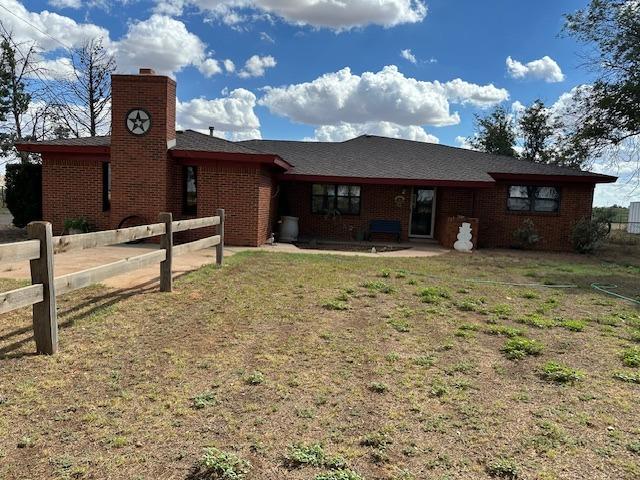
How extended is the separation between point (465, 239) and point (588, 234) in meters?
4.00

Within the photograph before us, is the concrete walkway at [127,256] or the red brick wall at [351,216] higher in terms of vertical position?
the red brick wall at [351,216]

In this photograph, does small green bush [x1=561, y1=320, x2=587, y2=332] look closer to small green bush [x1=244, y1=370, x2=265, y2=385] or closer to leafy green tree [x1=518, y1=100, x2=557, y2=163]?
small green bush [x1=244, y1=370, x2=265, y2=385]

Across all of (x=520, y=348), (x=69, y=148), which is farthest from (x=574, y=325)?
(x=69, y=148)

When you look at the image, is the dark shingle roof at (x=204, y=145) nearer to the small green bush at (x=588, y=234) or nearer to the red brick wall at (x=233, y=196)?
the red brick wall at (x=233, y=196)

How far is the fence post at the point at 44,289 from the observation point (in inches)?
150

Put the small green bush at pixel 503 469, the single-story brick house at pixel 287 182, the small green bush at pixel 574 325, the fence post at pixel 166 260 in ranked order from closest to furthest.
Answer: the small green bush at pixel 503 469
the small green bush at pixel 574 325
the fence post at pixel 166 260
the single-story brick house at pixel 287 182

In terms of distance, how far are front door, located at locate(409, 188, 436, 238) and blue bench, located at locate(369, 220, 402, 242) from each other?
3.00 feet

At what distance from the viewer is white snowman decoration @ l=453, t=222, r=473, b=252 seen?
44.6 feet

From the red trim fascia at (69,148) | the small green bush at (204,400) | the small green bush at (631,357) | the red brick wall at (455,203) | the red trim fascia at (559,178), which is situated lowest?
the small green bush at (204,400)

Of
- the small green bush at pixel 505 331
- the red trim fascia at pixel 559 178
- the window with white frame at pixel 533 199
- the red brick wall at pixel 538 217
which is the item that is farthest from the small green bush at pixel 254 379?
the window with white frame at pixel 533 199

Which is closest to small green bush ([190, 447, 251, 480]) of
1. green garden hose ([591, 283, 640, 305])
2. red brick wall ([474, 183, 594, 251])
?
green garden hose ([591, 283, 640, 305])

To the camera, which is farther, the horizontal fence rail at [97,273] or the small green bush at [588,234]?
the small green bush at [588,234]

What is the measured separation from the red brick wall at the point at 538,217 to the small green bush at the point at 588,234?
0.49m

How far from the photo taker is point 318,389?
349 centimetres
